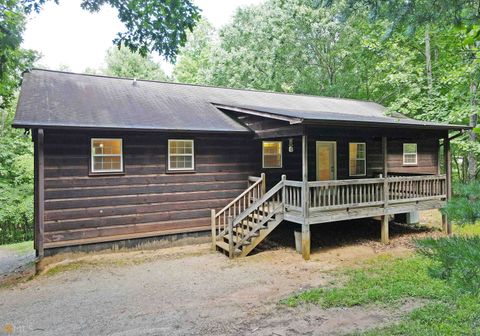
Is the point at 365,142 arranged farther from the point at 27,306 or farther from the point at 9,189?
the point at 9,189

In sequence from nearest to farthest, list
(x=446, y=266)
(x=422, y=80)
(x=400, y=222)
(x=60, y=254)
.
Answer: (x=446, y=266) → (x=60, y=254) → (x=400, y=222) → (x=422, y=80)

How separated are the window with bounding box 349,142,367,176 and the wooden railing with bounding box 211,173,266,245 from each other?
4.73 m

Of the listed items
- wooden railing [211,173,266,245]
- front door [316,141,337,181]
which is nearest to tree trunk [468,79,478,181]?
front door [316,141,337,181]

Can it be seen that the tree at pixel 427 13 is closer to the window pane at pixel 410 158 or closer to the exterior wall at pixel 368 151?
the exterior wall at pixel 368 151

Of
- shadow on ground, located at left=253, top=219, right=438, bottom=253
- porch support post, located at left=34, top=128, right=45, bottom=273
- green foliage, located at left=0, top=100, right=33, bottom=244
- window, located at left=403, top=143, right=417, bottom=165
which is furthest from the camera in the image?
green foliage, located at left=0, top=100, right=33, bottom=244

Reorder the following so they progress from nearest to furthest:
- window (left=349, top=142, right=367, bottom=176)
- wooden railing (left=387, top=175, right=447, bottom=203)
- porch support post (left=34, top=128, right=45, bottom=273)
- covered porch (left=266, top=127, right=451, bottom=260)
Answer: porch support post (left=34, top=128, right=45, bottom=273) < covered porch (left=266, top=127, right=451, bottom=260) < wooden railing (left=387, top=175, right=447, bottom=203) < window (left=349, top=142, right=367, bottom=176)

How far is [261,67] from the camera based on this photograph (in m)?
Result: 24.9

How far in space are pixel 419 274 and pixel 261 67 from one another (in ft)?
65.5

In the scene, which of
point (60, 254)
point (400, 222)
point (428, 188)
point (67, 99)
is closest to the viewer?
point (60, 254)

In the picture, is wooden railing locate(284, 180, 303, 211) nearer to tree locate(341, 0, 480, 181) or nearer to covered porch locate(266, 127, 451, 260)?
covered porch locate(266, 127, 451, 260)

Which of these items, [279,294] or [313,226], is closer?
[279,294]

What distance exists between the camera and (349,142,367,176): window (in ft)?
46.0

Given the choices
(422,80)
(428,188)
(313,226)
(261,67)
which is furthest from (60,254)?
(261,67)

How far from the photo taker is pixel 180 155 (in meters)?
10.8
